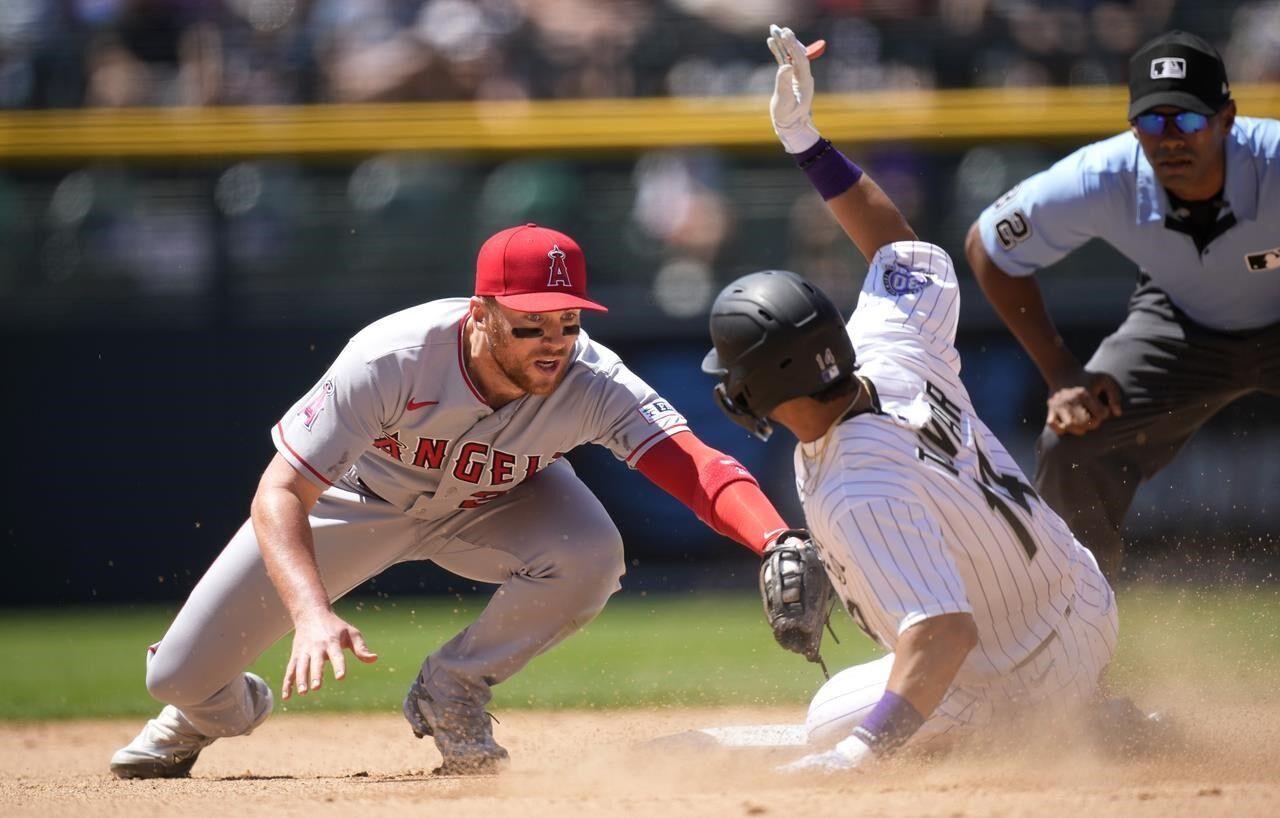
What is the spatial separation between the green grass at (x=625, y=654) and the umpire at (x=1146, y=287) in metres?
0.68

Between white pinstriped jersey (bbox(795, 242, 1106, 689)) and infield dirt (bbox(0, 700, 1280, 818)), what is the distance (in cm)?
31

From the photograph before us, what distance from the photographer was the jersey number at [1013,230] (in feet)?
17.0

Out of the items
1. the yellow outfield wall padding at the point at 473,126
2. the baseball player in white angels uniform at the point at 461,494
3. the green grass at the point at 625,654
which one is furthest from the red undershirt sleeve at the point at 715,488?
the yellow outfield wall padding at the point at 473,126

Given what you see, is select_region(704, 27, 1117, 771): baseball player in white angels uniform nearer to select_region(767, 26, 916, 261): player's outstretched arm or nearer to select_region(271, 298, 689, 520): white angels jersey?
select_region(767, 26, 916, 261): player's outstretched arm

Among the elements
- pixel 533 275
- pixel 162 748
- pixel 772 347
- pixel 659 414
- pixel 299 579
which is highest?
pixel 533 275

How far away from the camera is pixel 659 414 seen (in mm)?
4371

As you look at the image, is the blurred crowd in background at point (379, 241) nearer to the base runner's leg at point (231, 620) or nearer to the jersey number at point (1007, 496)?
the base runner's leg at point (231, 620)

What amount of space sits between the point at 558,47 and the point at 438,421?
5.37 metres

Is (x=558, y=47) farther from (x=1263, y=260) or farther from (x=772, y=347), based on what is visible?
(x=772, y=347)

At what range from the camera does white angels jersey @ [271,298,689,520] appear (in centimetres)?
407

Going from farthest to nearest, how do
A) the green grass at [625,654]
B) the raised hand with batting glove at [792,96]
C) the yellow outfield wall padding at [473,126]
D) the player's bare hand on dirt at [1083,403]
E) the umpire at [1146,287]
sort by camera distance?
1. the yellow outfield wall padding at [473,126]
2. the green grass at [625,654]
3. the player's bare hand on dirt at [1083,403]
4. the umpire at [1146,287]
5. the raised hand with batting glove at [792,96]

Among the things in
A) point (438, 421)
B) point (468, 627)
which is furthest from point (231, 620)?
Result: point (438, 421)

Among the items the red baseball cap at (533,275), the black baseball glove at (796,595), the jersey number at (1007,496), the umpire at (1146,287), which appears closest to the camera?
the jersey number at (1007,496)

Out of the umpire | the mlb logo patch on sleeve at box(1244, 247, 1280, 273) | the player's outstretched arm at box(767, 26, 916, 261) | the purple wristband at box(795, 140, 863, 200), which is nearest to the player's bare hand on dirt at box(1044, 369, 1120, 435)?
the umpire
